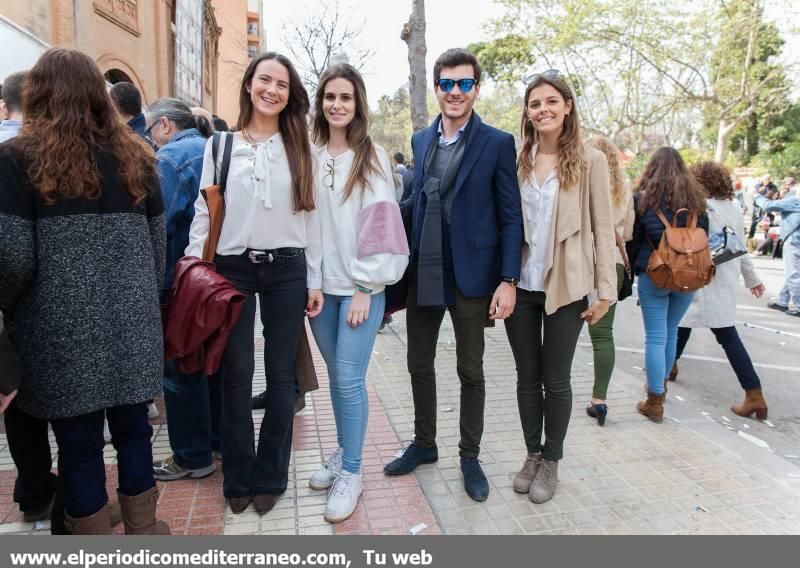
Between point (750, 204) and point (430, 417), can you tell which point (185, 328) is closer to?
point (430, 417)

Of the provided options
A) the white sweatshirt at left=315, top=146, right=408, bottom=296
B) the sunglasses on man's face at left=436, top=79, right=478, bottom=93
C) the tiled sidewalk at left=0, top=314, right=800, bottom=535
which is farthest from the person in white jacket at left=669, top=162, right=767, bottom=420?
the white sweatshirt at left=315, top=146, right=408, bottom=296

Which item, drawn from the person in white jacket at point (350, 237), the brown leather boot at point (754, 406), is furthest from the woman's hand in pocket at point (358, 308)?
the brown leather boot at point (754, 406)

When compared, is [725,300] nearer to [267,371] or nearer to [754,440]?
[754,440]

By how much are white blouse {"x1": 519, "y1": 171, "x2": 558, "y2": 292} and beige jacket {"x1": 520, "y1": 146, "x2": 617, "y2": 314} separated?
0.08 feet

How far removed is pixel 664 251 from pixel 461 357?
1856 millimetres

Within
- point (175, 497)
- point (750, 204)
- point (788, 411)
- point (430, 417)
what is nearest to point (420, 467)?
point (430, 417)

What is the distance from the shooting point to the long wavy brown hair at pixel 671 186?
12.7 ft

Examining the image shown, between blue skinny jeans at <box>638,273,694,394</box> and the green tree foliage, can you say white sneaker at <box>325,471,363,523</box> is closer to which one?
blue skinny jeans at <box>638,273,694,394</box>

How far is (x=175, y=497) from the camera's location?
2.86 metres

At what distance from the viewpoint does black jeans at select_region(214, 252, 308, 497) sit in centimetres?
254

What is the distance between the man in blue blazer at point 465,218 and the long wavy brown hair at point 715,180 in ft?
8.08

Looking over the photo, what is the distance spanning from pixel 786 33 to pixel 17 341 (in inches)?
954

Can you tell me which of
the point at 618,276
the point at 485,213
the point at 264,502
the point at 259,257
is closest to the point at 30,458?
the point at 264,502
